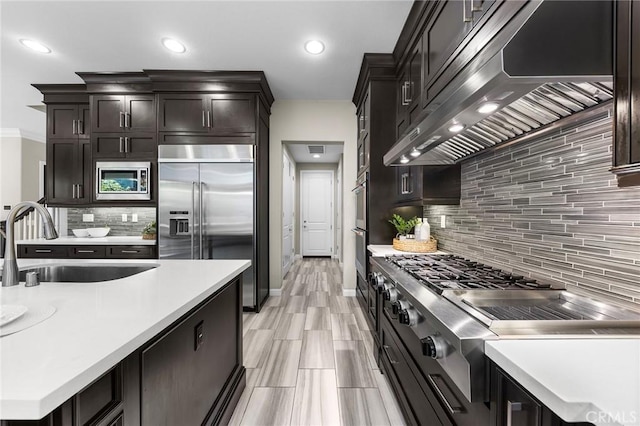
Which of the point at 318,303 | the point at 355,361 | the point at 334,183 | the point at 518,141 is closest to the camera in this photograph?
the point at 518,141

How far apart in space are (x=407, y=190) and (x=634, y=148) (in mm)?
1985

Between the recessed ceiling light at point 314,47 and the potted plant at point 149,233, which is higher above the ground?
the recessed ceiling light at point 314,47

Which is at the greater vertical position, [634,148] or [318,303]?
[634,148]

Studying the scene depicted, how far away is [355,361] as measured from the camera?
89.4 inches

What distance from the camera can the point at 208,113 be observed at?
3330 mm

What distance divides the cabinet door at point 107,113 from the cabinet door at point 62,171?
0.53 meters

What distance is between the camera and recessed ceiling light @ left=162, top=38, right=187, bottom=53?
2.70 meters

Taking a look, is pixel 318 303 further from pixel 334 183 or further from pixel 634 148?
pixel 334 183

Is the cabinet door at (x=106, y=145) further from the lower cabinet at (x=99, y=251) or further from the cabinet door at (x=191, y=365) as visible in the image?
the cabinet door at (x=191, y=365)

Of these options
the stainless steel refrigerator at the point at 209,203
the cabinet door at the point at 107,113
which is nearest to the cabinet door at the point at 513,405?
the stainless steel refrigerator at the point at 209,203

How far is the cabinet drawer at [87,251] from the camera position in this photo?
3.33m

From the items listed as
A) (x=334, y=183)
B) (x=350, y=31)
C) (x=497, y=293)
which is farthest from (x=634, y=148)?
(x=334, y=183)

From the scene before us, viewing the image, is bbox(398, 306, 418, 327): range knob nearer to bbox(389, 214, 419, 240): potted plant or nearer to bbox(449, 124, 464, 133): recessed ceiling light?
bbox(449, 124, 464, 133): recessed ceiling light

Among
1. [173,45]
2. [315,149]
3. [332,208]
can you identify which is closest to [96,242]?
[173,45]
